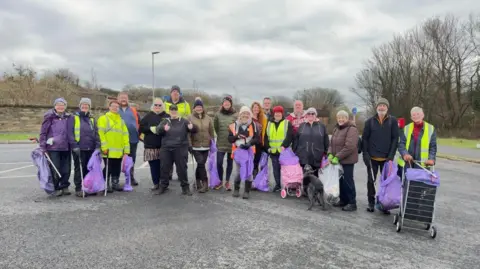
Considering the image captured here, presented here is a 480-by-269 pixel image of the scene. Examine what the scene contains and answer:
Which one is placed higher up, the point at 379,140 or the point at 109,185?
the point at 379,140

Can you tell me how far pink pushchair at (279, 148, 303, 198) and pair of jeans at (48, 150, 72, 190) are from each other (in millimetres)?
4092

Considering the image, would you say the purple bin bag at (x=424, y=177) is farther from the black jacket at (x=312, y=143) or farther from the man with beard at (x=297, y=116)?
the man with beard at (x=297, y=116)

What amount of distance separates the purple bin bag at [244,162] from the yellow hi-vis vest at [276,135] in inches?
22.2

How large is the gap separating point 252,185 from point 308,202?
1334mm

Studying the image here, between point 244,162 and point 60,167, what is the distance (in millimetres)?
3470

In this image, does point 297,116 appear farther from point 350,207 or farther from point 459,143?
point 459,143

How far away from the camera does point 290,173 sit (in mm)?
6238

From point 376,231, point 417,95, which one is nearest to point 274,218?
point 376,231

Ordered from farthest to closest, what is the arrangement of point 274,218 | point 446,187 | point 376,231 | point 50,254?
point 446,187
point 274,218
point 376,231
point 50,254

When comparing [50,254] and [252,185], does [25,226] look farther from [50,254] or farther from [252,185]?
[252,185]

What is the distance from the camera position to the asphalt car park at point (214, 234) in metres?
3.53

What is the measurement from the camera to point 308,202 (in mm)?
6062

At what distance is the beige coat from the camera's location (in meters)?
5.50

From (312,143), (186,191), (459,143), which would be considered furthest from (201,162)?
(459,143)
